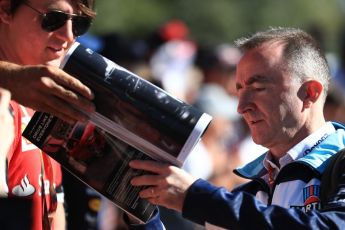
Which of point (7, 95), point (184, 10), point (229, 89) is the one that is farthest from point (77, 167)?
point (184, 10)

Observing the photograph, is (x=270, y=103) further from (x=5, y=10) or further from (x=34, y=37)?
(x=5, y=10)

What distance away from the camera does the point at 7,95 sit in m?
3.17

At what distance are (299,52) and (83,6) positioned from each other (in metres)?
1.05

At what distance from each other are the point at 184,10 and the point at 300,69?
A: 20325mm

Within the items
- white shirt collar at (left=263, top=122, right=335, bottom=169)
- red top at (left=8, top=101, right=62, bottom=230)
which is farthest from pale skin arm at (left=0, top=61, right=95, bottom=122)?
white shirt collar at (left=263, top=122, right=335, bottom=169)

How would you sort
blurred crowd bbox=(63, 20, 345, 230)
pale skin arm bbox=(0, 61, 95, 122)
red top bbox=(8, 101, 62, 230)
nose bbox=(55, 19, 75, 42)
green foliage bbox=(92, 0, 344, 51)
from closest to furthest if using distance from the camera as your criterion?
1. pale skin arm bbox=(0, 61, 95, 122)
2. red top bbox=(8, 101, 62, 230)
3. nose bbox=(55, 19, 75, 42)
4. blurred crowd bbox=(63, 20, 345, 230)
5. green foliage bbox=(92, 0, 344, 51)

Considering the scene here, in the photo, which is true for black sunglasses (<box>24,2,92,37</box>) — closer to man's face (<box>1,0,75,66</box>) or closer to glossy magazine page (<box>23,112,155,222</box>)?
man's face (<box>1,0,75,66</box>)

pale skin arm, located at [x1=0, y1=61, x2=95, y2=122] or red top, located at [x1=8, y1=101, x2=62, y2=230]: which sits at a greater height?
pale skin arm, located at [x1=0, y1=61, x2=95, y2=122]

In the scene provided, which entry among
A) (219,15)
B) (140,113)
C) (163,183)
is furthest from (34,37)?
(219,15)

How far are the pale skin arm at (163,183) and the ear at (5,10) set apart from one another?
115 centimetres

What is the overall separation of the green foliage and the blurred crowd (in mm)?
8137

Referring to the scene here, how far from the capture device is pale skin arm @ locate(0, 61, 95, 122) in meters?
3.48

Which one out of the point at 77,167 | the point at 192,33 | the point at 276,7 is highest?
the point at 276,7

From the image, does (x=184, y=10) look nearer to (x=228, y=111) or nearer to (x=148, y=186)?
(x=228, y=111)
